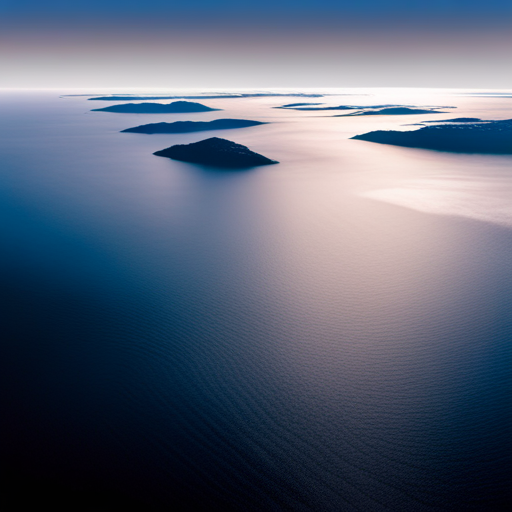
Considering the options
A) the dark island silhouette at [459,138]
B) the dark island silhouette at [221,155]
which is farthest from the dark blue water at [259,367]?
the dark island silhouette at [459,138]

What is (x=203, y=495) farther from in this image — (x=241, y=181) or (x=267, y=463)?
(x=241, y=181)

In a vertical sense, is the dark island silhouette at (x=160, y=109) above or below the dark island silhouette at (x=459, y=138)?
above

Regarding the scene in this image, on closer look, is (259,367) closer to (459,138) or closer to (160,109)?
(459,138)

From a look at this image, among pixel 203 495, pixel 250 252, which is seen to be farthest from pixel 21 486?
pixel 250 252

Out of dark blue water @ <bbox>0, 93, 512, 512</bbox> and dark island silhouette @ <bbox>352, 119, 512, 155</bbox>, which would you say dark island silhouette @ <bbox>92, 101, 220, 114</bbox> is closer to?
dark island silhouette @ <bbox>352, 119, 512, 155</bbox>

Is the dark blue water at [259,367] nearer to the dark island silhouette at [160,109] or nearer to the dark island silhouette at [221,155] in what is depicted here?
the dark island silhouette at [221,155]

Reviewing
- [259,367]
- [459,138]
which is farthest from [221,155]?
[459,138]
